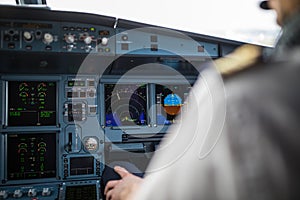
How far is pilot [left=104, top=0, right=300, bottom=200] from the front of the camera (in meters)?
0.50

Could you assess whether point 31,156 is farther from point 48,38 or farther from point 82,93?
point 48,38

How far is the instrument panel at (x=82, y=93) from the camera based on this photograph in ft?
8.89

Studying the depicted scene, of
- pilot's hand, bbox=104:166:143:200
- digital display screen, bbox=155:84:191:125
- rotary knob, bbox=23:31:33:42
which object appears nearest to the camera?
pilot's hand, bbox=104:166:143:200

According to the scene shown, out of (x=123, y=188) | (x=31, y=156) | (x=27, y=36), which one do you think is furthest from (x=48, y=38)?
(x=123, y=188)

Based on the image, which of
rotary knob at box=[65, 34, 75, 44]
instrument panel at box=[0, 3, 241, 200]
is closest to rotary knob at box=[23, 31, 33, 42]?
instrument panel at box=[0, 3, 241, 200]

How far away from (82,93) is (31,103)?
488 millimetres

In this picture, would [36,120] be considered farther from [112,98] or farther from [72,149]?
[112,98]

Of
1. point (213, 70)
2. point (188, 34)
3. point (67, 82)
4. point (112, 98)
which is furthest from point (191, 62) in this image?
point (213, 70)

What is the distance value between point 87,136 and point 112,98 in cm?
45

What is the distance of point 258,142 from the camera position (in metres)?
0.50

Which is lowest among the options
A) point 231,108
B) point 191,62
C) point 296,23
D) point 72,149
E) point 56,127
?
point 72,149

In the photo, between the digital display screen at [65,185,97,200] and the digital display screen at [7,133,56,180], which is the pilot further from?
the digital display screen at [7,133,56,180]

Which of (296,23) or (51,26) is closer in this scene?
(296,23)

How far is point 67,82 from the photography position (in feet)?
10.5
